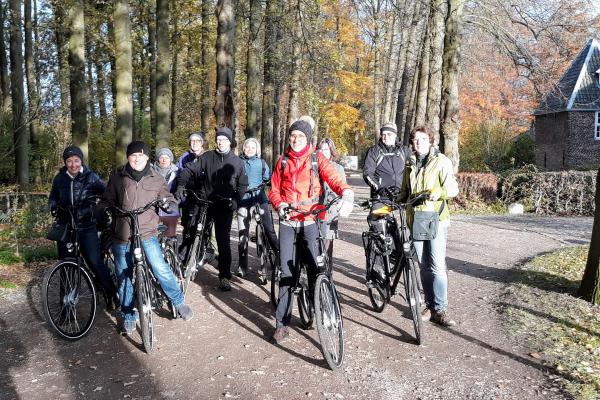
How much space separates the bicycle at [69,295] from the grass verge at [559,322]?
4348 millimetres

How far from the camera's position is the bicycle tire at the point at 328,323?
460cm

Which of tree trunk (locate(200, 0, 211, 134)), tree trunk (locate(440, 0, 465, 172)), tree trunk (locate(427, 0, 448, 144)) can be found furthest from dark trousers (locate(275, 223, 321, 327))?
tree trunk (locate(200, 0, 211, 134))

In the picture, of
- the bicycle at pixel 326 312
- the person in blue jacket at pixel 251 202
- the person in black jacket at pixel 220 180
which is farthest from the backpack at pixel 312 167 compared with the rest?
the person in blue jacket at pixel 251 202

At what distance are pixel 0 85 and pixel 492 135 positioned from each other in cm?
2375

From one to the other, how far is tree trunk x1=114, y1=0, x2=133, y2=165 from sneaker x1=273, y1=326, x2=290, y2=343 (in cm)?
783

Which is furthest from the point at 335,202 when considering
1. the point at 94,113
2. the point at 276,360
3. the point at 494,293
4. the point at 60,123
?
the point at 94,113

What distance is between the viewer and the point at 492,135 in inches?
1177

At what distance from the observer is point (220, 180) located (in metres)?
7.14

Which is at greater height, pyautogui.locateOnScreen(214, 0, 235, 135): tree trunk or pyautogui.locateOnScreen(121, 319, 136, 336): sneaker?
pyautogui.locateOnScreen(214, 0, 235, 135): tree trunk

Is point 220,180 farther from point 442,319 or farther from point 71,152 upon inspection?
point 442,319

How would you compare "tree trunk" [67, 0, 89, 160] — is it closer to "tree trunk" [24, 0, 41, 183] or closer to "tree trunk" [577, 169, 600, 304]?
"tree trunk" [24, 0, 41, 183]

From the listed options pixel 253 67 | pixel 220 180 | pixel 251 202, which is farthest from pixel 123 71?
pixel 220 180

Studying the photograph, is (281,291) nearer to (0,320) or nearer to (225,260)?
(225,260)

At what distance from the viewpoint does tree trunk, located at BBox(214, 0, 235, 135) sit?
1227cm
